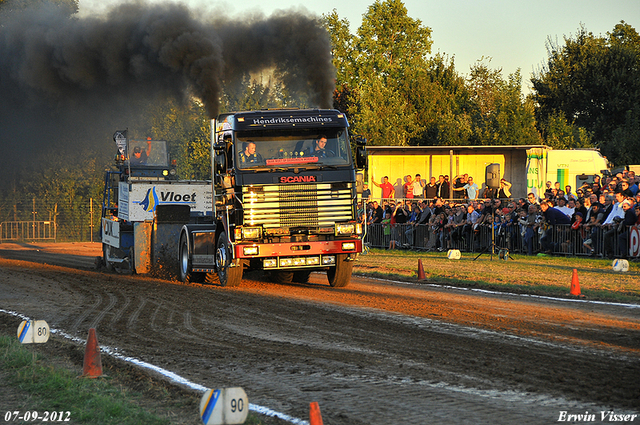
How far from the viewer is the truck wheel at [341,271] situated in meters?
16.0

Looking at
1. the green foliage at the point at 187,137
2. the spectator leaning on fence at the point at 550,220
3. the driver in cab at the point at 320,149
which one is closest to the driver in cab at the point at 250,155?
the driver in cab at the point at 320,149

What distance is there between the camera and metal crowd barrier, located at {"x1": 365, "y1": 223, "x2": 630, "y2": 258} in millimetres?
19953

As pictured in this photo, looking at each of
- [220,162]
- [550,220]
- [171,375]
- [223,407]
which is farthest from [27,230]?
[223,407]

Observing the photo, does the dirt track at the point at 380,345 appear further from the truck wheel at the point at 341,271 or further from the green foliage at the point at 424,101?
the green foliage at the point at 424,101

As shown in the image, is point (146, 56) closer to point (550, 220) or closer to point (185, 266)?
point (185, 266)

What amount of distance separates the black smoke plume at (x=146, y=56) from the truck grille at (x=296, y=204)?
6899 millimetres

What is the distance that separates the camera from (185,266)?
1783 centimetres

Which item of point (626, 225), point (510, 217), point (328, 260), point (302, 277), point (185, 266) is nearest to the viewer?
point (328, 260)

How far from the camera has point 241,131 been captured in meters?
15.2

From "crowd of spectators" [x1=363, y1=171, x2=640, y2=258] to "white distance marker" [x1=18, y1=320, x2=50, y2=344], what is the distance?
795cm

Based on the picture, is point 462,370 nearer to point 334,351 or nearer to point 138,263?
point 334,351

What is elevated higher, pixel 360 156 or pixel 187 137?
pixel 187 137

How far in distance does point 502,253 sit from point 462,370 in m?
Result: 15.1

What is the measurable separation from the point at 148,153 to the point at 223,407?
776 inches
